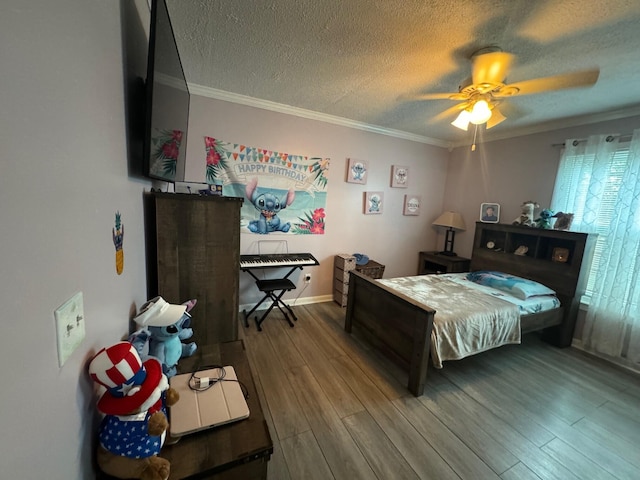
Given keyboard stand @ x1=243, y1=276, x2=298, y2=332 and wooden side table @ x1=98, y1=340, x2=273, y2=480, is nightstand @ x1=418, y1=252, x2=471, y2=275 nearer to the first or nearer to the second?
keyboard stand @ x1=243, y1=276, x2=298, y2=332

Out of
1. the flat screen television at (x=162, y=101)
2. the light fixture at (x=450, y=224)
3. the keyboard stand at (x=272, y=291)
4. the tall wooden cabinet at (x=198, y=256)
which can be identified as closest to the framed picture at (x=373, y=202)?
the light fixture at (x=450, y=224)

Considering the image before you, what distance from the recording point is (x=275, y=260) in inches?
113

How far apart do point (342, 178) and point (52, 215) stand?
3.10 metres

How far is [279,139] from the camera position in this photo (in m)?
2.99

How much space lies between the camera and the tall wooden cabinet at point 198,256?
1.54 m

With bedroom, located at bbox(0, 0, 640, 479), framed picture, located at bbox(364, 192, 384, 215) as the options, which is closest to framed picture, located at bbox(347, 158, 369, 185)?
framed picture, located at bbox(364, 192, 384, 215)

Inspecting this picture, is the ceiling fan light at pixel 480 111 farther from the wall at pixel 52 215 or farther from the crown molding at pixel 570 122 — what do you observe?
the wall at pixel 52 215

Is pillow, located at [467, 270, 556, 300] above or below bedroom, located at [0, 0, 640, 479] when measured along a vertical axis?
below

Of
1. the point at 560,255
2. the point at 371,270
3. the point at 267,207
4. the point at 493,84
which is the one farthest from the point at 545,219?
the point at 267,207

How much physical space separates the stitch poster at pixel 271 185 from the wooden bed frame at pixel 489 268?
1051mm

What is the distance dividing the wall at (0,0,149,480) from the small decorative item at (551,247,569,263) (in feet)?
12.4

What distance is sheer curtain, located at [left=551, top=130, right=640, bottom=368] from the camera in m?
2.35

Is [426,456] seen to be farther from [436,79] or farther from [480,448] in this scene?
[436,79]

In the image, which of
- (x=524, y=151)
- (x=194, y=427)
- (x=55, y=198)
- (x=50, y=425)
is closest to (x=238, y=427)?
(x=194, y=427)
